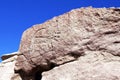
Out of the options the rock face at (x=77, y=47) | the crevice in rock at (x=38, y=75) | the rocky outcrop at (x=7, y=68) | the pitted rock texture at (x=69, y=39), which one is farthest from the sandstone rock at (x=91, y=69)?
the rocky outcrop at (x=7, y=68)

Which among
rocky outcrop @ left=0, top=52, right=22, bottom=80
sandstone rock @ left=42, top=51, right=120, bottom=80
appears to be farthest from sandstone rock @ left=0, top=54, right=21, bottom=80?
sandstone rock @ left=42, top=51, right=120, bottom=80

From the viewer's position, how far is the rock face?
811 centimetres

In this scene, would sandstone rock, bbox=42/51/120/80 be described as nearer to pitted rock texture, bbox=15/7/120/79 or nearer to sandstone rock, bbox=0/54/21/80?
pitted rock texture, bbox=15/7/120/79

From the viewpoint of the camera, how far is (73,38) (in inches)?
341

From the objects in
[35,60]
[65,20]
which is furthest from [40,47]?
[65,20]

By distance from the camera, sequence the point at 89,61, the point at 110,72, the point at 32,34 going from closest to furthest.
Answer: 1. the point at 110,72
2. the point at 89,61
3. the point at 32,34

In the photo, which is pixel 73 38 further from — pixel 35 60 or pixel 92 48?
pixel 35 60

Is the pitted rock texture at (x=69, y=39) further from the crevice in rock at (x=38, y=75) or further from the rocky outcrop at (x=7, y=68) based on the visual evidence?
the rocky outcrop at (x=7, y=68)

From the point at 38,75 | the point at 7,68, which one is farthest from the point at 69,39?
the point at 7,68

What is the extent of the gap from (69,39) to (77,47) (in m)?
0.35

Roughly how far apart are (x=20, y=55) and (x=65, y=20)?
1974mm

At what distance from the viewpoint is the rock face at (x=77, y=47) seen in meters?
8.11

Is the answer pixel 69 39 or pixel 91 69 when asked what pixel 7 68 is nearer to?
pixel 69 39

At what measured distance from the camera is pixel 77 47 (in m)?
8.55
